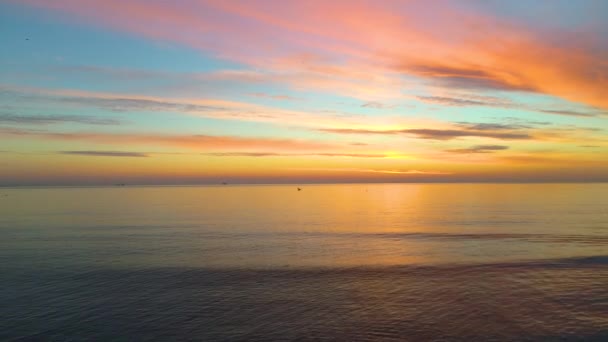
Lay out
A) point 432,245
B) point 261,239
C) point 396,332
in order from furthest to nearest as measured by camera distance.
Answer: point 261,239 → point 432,245 → point 396,332

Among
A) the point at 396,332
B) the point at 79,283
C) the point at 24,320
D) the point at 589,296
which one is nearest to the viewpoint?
the point at 396,332

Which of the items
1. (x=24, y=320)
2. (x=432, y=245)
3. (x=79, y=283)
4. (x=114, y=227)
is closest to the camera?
(x=24, y=320)

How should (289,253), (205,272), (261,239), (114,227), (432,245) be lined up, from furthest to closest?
(114,227)
(261,239)
(432,245)
(289,253)
(205,272)

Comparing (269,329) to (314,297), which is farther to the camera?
(314,297)

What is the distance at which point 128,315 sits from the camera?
3425cm

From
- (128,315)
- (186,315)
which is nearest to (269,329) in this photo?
(186,315)

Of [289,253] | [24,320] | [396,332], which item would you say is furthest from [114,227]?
[396,332]

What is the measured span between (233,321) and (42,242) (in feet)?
180

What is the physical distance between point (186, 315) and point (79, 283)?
1705 centimetres

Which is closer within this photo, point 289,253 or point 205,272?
point 205,272

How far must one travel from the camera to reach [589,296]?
38.6 metres

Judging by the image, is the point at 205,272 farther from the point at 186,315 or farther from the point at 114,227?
the point at 114,227

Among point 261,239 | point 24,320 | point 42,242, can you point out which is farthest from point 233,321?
point 42,242

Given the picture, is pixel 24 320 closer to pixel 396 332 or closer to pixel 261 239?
pixel 396 332
